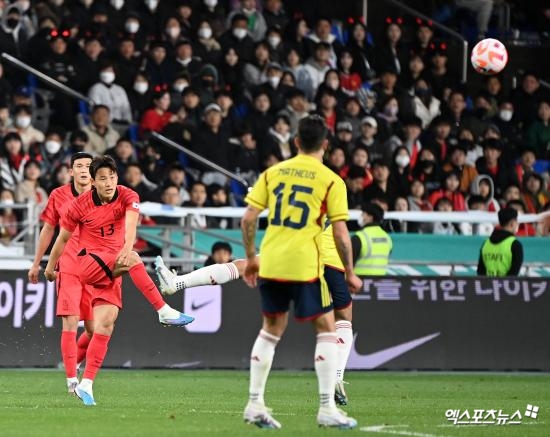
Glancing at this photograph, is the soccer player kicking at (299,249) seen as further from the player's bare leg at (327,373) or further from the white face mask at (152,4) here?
the white face mask at (152,4)

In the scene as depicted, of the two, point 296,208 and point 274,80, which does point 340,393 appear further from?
point 274,80

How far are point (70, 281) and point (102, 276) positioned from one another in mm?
497

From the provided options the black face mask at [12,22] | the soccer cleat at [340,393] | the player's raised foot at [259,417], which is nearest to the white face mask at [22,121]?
the black face mask at [12,22]

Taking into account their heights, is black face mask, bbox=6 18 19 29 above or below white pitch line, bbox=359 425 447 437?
above

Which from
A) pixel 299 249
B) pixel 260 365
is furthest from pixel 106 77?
pixel 260 365

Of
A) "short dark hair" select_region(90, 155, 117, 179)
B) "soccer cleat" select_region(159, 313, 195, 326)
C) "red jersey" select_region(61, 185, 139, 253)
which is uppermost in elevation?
"short dark hair" select_region(90, 155, 117, 179)

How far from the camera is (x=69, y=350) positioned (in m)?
13.6

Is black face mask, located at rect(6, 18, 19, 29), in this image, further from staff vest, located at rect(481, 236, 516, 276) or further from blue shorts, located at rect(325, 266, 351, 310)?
blue shorts, located at rect(325, 266, 351, 310)

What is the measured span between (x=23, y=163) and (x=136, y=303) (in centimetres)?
367

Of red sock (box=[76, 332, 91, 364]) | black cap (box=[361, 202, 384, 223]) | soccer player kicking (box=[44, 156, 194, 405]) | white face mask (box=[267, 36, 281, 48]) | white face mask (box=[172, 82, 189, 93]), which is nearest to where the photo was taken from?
soccer player kicking (box=[44, 156, 194, 405])

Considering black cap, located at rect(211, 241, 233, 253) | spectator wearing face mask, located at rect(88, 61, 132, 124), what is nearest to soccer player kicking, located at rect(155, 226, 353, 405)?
black cap, located at rect(211, 241, 233, 253)

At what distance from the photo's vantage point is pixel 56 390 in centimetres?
1483

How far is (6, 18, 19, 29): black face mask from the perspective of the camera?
23967mm

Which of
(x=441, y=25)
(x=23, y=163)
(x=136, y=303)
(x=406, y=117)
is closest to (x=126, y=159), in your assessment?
(x=23, y=163)
